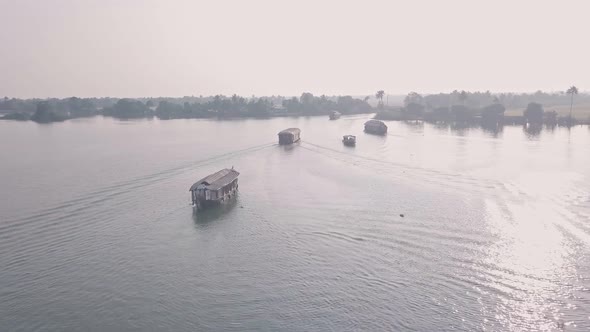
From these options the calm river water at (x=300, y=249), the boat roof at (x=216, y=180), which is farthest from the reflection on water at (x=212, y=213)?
the boat roof at (x=216, y=180)

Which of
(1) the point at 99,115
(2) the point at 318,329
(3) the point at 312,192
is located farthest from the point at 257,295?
(1) the point at 99,115

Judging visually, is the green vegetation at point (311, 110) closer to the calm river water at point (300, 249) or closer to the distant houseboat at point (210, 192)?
the calm river water at point (300, 249)

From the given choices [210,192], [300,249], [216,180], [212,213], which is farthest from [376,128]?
[300,249]

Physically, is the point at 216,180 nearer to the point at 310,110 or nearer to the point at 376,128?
the point at 376,128

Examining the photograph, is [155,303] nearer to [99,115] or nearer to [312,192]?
[312,192]

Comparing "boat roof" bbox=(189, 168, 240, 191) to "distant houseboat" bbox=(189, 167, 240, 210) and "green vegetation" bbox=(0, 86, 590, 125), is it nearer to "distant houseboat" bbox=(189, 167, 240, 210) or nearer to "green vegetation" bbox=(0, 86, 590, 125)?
"distant houseboat" bbox=(189, 167, 240, 210)

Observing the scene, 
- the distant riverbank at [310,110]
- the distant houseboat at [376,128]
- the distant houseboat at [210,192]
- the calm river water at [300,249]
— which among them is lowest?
the calm river water at [300,249]
